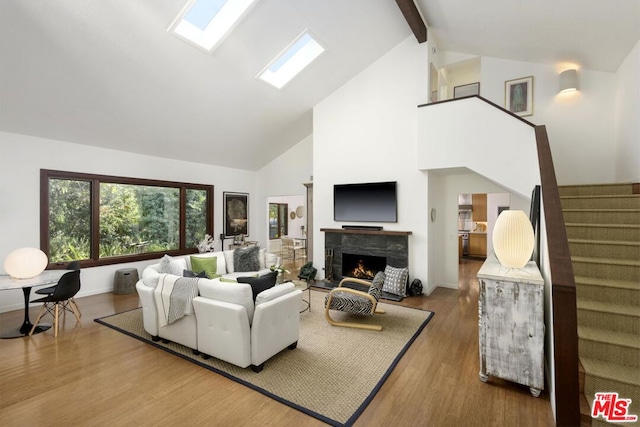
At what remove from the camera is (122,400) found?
239 cm

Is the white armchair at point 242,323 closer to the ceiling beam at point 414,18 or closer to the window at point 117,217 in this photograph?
the window at point 117,217

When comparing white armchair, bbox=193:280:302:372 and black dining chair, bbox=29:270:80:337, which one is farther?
black dining chair, bbox=29:270:80:337

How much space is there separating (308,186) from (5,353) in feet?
19.0

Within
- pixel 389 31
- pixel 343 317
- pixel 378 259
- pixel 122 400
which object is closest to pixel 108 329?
pixel 122 400

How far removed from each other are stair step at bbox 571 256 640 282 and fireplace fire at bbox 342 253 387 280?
11.1 ft

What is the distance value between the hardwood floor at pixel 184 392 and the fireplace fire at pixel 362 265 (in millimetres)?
2422

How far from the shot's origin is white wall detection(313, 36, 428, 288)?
5.36 meters

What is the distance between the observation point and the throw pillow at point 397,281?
518 centimetres

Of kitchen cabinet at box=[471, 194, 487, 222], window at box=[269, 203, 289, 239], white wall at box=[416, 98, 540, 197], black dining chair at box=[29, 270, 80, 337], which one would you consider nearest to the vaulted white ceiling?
white wall at box=[416, 98, 540, 197]

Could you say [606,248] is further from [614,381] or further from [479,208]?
[479,208]

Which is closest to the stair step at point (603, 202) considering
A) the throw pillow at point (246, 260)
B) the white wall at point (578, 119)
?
the white wall at point (578, 119)

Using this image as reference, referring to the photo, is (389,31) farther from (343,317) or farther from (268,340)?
(268,340)

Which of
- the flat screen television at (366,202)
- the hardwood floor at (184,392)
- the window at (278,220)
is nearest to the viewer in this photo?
the hardwood floor at (184,392)

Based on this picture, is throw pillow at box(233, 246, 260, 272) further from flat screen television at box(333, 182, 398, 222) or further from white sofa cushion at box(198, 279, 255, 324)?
white sofa cushion at box(198, 279, 255, 324)
